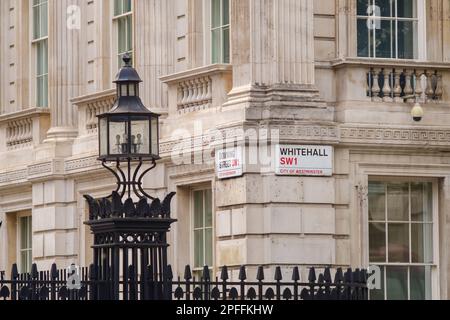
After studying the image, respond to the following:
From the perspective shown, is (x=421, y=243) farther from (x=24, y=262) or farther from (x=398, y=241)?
(x=24, y=262)

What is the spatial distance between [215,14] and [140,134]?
9.70 metres

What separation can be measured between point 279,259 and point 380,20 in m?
4.26

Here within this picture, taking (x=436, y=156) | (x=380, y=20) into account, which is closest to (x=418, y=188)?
(x=436, y=156)

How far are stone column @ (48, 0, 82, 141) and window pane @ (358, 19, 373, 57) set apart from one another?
747cm

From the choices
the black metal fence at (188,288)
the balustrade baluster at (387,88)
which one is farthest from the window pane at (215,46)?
the black metal fence at (188,288)

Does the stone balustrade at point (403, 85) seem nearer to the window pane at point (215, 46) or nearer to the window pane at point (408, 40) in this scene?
the window pane at point (408, 40)

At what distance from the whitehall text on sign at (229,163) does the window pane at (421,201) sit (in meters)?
2.95

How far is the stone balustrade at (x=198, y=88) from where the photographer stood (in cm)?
3103

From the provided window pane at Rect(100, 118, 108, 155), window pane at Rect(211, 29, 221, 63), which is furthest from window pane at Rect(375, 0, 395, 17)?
window pane at Rect(100, 118, 108, 155)

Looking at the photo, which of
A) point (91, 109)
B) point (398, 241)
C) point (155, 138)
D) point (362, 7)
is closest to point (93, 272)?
point (155, 138)

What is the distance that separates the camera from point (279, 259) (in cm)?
2936
